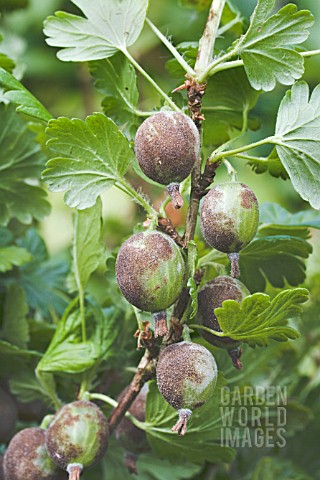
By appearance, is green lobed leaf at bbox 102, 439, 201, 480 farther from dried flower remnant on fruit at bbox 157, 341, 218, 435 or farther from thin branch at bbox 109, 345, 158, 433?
dried flower remnant on fruit at bbox 157, 341, 218, 435

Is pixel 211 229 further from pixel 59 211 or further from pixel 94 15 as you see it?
pixel 59 211

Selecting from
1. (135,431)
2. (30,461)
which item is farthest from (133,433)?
(30,461)

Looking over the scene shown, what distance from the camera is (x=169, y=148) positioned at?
510 millimetres

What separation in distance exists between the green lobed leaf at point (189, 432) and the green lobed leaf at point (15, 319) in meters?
0.18

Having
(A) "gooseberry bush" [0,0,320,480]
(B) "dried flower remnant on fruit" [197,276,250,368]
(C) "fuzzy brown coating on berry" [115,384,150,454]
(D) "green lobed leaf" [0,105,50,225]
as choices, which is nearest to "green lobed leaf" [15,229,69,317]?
(A) "gooseberry bush" [0,0,320,480]

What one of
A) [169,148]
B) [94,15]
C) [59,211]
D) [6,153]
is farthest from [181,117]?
[59,211]

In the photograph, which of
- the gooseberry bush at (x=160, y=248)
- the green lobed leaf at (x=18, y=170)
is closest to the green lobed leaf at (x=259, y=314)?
the gooseberry bush at (x=160, y=248)

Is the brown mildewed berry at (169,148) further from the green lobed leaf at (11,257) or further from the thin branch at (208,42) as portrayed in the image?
the green lobed leaf at (11,257)

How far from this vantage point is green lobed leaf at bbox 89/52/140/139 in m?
0.63

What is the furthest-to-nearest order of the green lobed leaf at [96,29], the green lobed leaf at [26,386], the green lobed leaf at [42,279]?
the green lobed leaf at [42,279], the green lobed leaf at [26,386], the green lobed leaf at [96,29]

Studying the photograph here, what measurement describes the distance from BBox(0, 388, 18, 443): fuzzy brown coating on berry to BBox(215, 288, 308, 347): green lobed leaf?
28 cm

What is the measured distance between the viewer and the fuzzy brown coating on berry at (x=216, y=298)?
0.55 m

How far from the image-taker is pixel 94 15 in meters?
0.62

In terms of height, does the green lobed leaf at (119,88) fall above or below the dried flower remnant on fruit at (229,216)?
above
